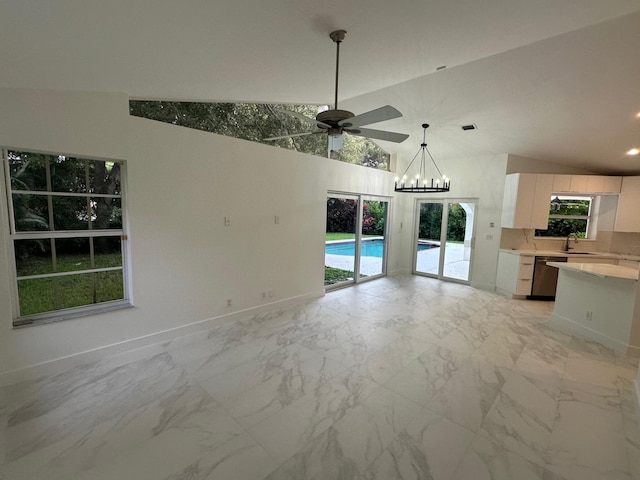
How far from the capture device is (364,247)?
623cm


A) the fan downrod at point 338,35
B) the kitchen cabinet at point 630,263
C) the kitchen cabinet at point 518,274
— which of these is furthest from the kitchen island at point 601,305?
the fan downrod at point 338,35

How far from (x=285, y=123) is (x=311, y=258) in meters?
2.25

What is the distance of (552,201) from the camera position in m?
5.61

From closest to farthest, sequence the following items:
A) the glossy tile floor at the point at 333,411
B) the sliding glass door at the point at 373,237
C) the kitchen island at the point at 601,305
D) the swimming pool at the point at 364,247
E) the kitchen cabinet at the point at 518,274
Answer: the glossy tile floor at the point at 333,411 < the kitchen island at the point at 601,305 < the kitchen cabinet at the point at 518,274 < the swimming pool at the point at 364,247 < the sliding glass door at the point at 373,237

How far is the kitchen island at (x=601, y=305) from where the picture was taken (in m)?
3.17

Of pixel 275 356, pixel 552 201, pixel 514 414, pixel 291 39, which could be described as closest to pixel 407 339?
pixel 514 414

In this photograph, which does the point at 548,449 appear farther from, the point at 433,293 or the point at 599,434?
the point at 433,293

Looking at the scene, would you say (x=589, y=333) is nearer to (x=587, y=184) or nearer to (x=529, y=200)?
(x=529, y=200)

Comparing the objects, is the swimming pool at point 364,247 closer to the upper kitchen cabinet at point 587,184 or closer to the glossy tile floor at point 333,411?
the glossy tile floor at point 333,411

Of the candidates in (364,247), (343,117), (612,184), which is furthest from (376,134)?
(612,184)

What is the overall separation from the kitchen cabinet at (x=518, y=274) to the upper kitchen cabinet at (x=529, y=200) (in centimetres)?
62

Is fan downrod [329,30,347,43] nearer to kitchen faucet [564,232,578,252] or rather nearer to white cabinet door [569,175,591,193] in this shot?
white cabinet door [569,175,591,193]

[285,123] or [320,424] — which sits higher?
[285,123]

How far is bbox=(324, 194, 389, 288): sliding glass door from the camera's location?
555 cm
